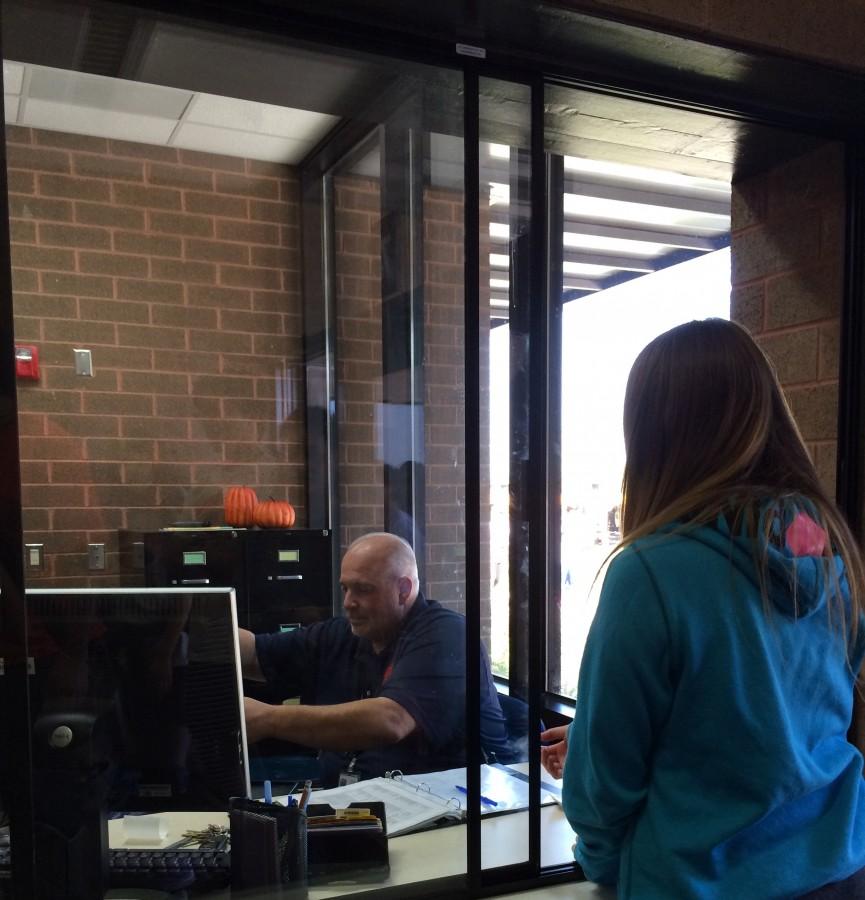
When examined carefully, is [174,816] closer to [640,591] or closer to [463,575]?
[463,575]

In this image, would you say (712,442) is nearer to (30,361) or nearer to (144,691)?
(144,691)

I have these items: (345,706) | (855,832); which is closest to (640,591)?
(855,832)

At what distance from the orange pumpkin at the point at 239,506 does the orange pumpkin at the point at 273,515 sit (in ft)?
0.11

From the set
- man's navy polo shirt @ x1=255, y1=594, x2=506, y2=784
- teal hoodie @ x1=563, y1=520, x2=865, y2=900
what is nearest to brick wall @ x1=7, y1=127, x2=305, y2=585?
man's navy polo shirt @ x1=255, y1=594, x2=506, y2=784

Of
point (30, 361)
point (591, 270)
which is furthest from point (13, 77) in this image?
point (591, 270)

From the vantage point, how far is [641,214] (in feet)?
10.9

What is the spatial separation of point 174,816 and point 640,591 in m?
1.07

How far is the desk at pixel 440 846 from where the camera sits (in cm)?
132

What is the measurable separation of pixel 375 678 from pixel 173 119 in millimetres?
2255

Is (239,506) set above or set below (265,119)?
below

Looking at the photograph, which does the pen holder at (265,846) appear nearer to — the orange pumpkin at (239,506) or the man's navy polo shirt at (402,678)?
the man's navy polo shirt at (402,678)

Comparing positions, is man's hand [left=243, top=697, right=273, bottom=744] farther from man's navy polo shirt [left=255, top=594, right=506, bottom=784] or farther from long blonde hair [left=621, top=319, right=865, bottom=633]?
long blonde hair [left=621, top=319, right=865, bottom=633]

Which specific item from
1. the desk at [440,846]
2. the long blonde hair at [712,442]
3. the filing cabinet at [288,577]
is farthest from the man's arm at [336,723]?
the long blonde hair at [712,442]

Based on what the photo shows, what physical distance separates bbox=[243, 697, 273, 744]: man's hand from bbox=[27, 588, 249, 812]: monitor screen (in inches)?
21.2
